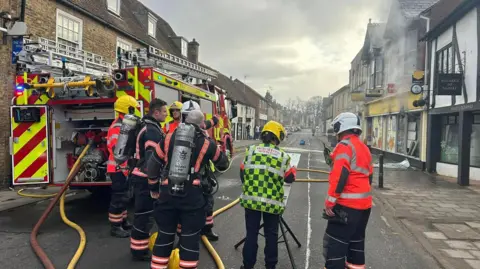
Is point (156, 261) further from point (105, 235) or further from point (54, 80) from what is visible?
point (54, 80)

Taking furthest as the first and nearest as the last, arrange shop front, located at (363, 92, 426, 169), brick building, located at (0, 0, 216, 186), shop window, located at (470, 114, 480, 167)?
1. shop front, located at (363, 92, 426, 169)
2. shop window, located at (470, 114, 480, 167)
3. brick building, located at (0, 0, 216, 186)

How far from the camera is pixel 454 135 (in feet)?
40.8

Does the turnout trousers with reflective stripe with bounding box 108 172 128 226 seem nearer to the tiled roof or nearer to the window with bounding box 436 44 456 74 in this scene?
the window with bounding box 436 44 456 74

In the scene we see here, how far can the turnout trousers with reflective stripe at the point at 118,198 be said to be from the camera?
518cm

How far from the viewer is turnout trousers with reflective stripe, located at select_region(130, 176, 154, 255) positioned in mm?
4312

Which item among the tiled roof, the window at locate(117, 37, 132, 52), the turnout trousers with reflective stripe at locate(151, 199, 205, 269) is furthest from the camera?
the tiled roof

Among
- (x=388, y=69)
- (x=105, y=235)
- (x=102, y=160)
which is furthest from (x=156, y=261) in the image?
(x=388, y=69)

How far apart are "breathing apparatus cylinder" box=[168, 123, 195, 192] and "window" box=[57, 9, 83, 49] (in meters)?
8.99

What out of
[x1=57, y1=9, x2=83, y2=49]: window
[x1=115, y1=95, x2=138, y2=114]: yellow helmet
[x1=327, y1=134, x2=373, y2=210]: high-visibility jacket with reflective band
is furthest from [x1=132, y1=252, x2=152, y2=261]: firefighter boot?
[x1=57, y1=9, x2=83, y2=49]: window

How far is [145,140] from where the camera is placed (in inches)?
172

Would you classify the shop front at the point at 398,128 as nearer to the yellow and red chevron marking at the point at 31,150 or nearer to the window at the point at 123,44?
the window at the point at 123,44

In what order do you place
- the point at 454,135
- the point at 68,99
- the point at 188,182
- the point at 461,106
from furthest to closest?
the point at 454,135 → the point at 461,106 → the point at 68,99 → the point at 188,182

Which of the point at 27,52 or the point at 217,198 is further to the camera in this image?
the point at 217,198

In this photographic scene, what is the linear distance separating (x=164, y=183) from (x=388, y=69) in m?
19.2
